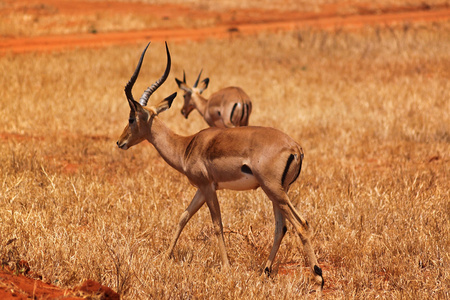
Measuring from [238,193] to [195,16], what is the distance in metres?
26.5

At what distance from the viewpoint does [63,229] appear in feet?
19.5

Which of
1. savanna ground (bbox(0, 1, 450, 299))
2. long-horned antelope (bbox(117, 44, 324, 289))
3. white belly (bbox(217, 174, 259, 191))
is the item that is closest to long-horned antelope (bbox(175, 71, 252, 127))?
savanna ground (bbox(0, 1, 450, 299))

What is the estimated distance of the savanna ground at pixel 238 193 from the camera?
510cm

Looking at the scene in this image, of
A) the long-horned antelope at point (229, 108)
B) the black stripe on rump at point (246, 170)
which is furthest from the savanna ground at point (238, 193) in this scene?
the long-horned antelope at point (229, 108)

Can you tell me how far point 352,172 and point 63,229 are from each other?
434 centimetres

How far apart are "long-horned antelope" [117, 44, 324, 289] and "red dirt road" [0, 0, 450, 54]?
563 inches

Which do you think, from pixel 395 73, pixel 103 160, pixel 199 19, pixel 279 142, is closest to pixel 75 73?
pixel 103 160

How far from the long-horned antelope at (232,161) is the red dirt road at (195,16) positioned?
14.3 m

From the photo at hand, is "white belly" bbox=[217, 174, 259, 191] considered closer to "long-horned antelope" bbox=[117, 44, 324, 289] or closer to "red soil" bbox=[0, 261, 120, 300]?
"long-horned antelope" bbox=[117, 44, 324, 289]

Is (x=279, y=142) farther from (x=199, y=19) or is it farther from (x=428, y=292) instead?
(x=199, y=19)

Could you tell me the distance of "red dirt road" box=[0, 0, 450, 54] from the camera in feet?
72.9

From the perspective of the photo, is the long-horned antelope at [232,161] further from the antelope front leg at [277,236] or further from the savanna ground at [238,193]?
the savanna ground at [238,193]

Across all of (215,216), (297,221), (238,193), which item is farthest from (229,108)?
(297,221)

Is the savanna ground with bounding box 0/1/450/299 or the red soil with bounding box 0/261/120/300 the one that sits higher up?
the red soil with bounding box 0/261/120/300
